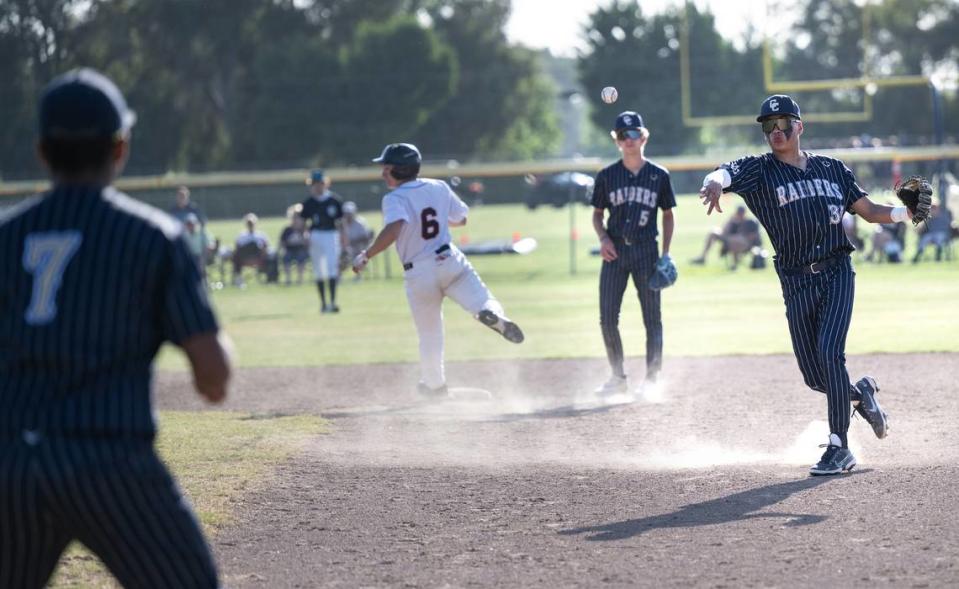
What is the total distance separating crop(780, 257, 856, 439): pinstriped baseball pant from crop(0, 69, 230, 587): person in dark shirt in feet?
14.7

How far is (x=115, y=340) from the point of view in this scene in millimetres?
3316

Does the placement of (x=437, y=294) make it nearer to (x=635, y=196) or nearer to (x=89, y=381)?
(x=635, y=196)

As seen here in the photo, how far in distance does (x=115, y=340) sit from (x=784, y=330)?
44.0 feet

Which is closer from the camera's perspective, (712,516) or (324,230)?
(712,516)

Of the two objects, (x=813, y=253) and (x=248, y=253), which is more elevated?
(x=813, y=253)

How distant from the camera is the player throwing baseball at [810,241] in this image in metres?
7.22

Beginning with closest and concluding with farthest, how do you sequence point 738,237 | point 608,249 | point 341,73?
point 608,249
point 738,237
point 341,73

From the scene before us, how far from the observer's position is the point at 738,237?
26547mm

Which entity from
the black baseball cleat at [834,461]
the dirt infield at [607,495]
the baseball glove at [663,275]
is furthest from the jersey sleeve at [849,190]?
the baseball glove at [663,275]

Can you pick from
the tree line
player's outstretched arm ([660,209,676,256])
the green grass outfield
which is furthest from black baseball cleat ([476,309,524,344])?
the tree line

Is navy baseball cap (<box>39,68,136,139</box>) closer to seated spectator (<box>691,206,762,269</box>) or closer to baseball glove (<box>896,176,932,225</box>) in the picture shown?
baseball glove (<box>896,176,932,225</box>)

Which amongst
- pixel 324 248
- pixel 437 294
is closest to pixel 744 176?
pixel 437 294

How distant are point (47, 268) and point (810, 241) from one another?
480cm

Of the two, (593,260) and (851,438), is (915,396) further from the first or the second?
(593,260)
